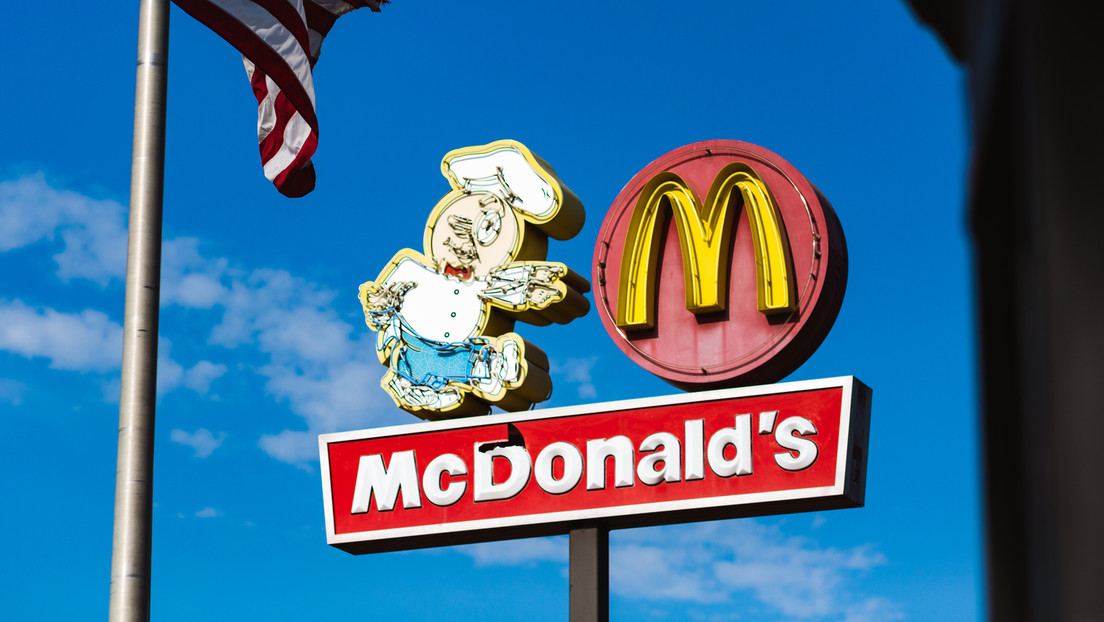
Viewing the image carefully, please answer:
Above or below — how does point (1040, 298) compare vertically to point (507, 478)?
below

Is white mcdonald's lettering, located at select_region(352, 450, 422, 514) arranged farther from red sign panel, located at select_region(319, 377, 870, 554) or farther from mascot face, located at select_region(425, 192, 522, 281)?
mascot face, located at select_region(425, 192, 522, 281)

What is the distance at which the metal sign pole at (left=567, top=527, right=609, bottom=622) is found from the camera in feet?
44.0

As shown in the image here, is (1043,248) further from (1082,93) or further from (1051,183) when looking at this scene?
(1082,93)

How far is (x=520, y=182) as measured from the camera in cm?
1523

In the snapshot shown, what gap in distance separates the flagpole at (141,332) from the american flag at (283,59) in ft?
2.03

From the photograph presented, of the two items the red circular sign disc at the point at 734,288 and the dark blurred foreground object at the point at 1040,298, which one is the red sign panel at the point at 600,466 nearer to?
the red circular sign disc at the point at 734,288

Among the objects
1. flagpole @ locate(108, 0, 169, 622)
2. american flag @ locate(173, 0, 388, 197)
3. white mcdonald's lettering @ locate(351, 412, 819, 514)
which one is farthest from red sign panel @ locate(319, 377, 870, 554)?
flagpole @ locate(108, 0, 169, 622)

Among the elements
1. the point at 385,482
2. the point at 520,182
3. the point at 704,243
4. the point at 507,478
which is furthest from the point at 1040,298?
the point at 520,182

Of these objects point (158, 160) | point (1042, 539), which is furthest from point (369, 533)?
point (1042, 539)

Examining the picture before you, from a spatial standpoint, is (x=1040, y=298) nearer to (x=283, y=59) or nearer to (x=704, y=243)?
(x=283, y=59)

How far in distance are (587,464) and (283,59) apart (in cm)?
514

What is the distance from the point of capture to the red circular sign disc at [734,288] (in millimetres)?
13578

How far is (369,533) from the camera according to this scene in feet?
48.5

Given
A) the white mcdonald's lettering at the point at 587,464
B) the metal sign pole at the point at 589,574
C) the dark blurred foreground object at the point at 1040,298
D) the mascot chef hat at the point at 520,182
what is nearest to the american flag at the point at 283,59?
the mascot chef hat at the point at 520,182
